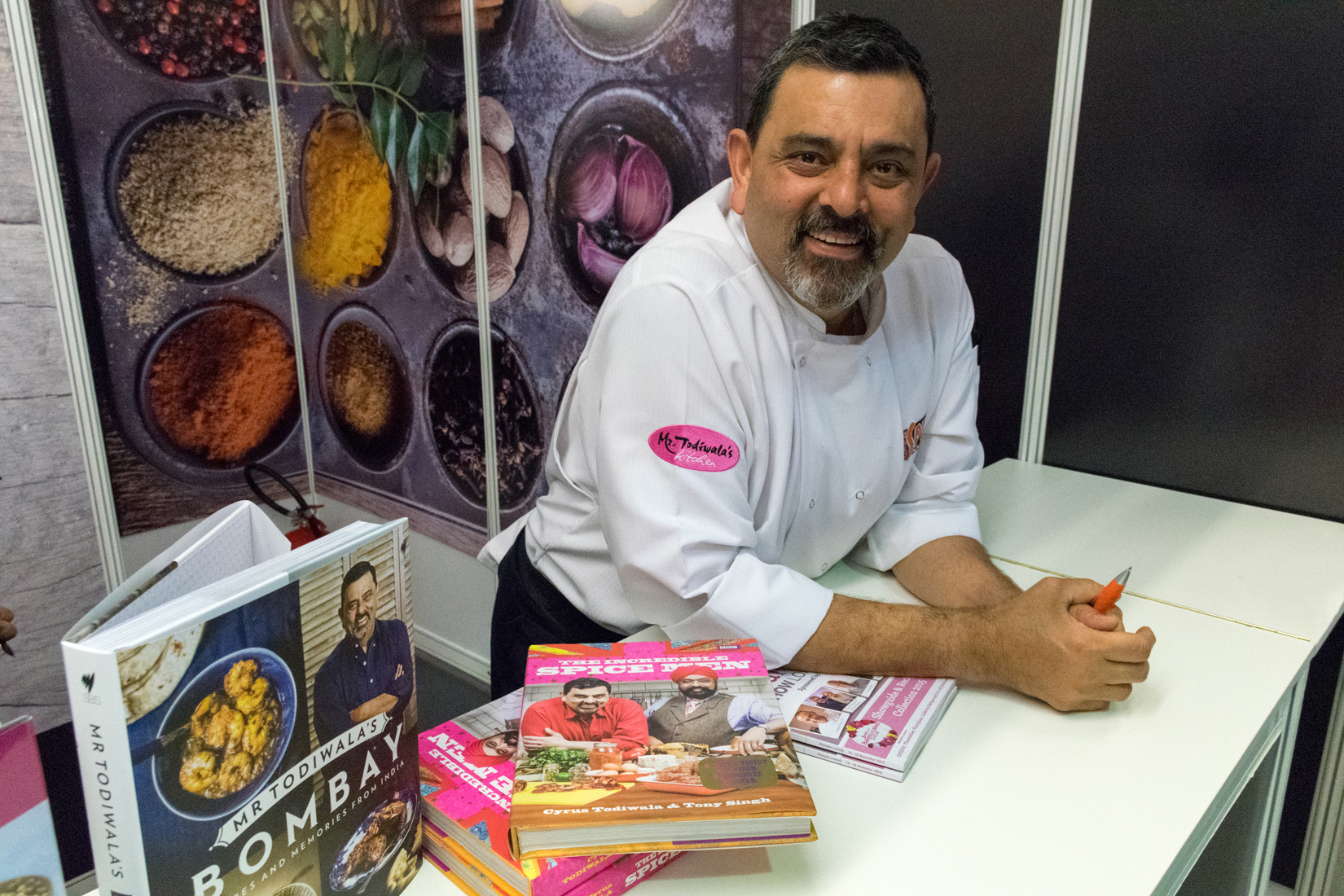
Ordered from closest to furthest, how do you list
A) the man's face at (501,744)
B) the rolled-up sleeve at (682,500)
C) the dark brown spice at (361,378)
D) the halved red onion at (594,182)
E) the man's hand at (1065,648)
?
the man's face at (501,744) → the man's hand at (1065,648) → the rolled-up sleeve at (682,500) → the halved red onion at (594,182) → the dark brown spice at (361,378)

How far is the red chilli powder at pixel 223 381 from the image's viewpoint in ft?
9.34

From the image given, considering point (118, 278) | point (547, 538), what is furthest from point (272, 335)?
point (547, 538)

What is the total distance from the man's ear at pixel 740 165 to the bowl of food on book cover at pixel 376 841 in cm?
90

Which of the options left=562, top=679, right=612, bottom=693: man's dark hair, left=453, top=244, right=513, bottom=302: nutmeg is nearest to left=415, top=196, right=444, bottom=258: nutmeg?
left=453, top=244, right=513, bottom=302: nutmeg

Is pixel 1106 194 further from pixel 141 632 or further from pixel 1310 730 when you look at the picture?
pixel 141 632

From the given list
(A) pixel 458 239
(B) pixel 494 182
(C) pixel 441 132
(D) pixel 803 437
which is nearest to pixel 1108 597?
(D) pixel 803 437

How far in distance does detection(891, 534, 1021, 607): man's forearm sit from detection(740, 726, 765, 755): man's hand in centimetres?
54

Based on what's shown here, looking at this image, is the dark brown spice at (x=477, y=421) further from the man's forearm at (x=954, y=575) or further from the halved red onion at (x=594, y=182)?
the man's forearm at (x=954, y=575)

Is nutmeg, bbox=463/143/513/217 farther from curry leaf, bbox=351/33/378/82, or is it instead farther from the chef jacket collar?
the chef jacket collar

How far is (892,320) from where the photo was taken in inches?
56.1

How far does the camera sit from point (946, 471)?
58.3 inches

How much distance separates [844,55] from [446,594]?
2.38m

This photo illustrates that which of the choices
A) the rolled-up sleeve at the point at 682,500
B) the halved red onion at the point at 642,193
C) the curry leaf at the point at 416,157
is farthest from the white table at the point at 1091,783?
the curry leaf at the point at 416,157

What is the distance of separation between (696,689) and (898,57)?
0.85 metres
